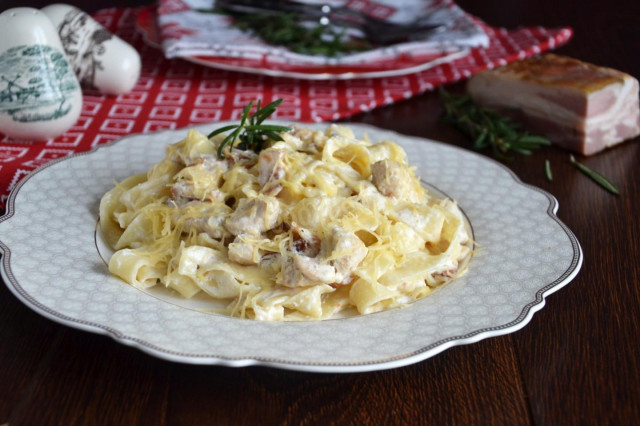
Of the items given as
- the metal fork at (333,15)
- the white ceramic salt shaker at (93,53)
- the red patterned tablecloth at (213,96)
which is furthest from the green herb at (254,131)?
the metal fork at (333,15)

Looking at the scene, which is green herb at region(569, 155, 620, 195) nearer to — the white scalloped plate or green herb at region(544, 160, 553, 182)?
green herb at region(544, 160, 553, 182)

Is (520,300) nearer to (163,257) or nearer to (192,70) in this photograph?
(163,257)

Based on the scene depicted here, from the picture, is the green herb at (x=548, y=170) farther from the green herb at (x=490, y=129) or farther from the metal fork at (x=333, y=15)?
the metal fork at (x=333, y=15)

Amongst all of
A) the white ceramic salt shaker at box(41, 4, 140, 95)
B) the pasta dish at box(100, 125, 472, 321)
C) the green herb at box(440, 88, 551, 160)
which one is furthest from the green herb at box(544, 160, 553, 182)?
the white ceramic salt shaker at box(41, 4, 140, 95)

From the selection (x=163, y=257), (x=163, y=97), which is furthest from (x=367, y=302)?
(x=163, y=97)

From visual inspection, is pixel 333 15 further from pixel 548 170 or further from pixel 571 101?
pixel 548 170

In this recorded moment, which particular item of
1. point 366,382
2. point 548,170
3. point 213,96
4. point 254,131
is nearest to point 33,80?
point 213,96
